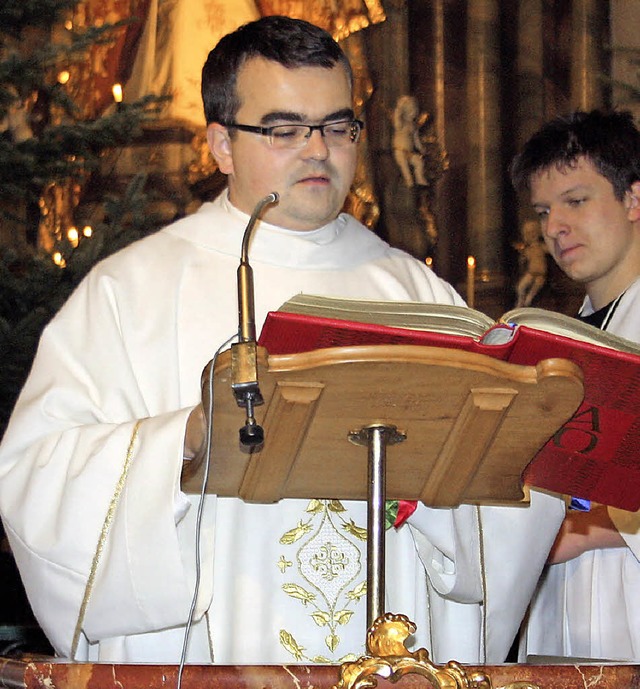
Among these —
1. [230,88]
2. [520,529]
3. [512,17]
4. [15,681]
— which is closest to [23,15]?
[230,88]

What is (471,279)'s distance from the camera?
845cm

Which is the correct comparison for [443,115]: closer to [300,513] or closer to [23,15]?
[23,15]

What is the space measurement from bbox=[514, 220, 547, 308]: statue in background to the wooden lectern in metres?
6.60

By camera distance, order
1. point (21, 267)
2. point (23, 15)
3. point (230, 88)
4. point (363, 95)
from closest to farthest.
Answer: point (230, 88) < point (23, 15) < point (21, 267) < point (363, 95)

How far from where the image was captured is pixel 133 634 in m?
2.47

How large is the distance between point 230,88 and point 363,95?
6.54 metres

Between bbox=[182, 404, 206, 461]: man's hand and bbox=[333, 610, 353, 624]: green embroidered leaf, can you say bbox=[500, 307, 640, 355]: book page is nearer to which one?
bbox=[182, 404, 206, 461]: man's hand

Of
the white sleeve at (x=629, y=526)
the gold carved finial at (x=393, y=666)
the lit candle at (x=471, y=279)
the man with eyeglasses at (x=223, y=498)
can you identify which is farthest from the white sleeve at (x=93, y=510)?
the lit candle at (x=471, y=279)

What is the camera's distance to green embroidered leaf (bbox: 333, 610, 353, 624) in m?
2.72

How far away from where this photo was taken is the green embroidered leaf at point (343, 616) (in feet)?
8.91

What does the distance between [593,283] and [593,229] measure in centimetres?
16

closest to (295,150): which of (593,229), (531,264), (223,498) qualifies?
(223,498)

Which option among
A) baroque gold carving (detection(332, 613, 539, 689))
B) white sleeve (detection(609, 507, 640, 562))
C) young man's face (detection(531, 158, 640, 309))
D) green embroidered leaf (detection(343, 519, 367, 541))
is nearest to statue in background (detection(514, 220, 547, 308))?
young man's face (detection(531, 158, 640, 309))

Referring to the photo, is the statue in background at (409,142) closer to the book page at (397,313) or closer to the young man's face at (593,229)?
the young man's face at (593,229)
